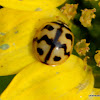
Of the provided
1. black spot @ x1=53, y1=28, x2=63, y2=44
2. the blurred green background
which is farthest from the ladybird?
the blurred green background

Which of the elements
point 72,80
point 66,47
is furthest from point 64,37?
point 72,80

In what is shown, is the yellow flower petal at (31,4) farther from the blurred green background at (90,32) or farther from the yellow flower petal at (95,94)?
the yellow flower petal at (95,94)

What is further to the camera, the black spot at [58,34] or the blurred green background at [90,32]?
the blurred green background at [90,32]

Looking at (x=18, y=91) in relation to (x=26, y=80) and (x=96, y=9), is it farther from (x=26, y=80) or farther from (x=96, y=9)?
(x=96, y=9)

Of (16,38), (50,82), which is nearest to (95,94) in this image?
(50,82)

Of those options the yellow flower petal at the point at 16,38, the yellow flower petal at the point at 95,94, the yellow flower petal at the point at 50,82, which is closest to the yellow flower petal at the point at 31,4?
the yellow flower petal at the point at 16,38

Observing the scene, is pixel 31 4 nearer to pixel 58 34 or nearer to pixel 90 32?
pixel 58 34

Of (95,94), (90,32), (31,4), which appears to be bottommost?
(95,94)
